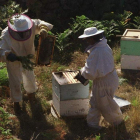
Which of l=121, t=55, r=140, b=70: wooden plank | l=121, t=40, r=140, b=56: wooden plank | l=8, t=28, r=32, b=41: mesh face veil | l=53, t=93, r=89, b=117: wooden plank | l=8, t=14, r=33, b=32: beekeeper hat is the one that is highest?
l=8, t=14, r=33, b=32: beekeeper hat

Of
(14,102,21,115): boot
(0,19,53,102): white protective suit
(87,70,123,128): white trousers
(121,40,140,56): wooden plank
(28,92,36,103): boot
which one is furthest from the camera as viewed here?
(121,40,140,56): wooden plank

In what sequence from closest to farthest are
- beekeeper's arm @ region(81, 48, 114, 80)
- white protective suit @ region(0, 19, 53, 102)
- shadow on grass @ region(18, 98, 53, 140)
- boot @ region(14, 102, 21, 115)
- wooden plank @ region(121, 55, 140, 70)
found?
beekeeper's arm @ region(81, 48, 114, 80)
shadow on grass @ region(18, 98, 53, 140)
white protective suit @ region(0, 19, 53, 102)
boot @ region(14, 102, 21, 115)
wooden plank @ region(121, 55, 140, 70)

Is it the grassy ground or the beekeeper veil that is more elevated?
the beekeeper veil

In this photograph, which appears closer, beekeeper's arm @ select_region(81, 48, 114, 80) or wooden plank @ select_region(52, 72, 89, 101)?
beekeeper's arm @ select_region(81, 48, 114, 80)

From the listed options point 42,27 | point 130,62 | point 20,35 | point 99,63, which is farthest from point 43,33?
point 130,62

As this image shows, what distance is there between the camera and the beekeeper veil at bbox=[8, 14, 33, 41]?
551 cm

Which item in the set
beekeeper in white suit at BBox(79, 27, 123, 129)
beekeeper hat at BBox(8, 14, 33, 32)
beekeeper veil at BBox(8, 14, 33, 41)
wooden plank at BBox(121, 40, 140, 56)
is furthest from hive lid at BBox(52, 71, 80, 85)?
wooden plank at BBox(121, 40, 140, 56)

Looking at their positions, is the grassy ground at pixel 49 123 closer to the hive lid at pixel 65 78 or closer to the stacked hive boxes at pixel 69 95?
the stacked hive boxes at pixel 69 95

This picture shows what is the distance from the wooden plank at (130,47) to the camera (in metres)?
7.25

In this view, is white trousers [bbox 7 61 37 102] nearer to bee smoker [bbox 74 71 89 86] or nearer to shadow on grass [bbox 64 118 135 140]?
shadow on grass [bbox 64 118 135 140]

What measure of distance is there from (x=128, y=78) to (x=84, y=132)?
2597mm

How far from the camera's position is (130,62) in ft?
24.8

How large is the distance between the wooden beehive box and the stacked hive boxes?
6.55ft

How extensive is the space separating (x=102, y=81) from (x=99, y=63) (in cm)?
39
